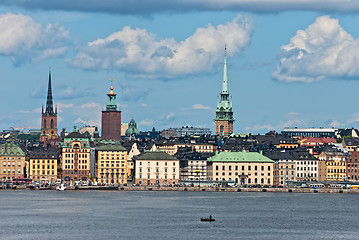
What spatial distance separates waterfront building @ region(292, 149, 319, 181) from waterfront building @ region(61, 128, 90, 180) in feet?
106

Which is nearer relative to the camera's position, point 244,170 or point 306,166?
point 244,170

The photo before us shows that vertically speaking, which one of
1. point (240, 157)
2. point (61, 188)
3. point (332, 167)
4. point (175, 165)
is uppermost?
point (240, 157)

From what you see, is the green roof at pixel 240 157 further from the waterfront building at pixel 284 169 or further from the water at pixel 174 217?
the water at pixel 174 217

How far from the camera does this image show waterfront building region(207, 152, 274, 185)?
537ft

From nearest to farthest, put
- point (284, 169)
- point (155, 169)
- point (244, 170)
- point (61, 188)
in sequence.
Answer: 1. point (61, 188)
2. point (244, 170)
3. point (155, 169)
4. point (284, 169)

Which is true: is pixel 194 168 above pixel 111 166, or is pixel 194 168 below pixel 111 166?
below

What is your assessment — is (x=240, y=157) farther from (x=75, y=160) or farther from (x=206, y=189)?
(x=75, y=160)

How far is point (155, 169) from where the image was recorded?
16475 centimetres

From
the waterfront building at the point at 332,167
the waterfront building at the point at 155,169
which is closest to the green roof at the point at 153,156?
the waterfront building at the point at 155,169

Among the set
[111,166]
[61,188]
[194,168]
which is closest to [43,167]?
[111,166]

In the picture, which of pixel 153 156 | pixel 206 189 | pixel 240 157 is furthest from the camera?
pixel 153 156

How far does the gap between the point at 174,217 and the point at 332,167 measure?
78.9 meters

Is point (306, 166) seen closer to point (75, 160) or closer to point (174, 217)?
point (75, 160)

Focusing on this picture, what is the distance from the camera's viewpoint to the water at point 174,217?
8350 cm
